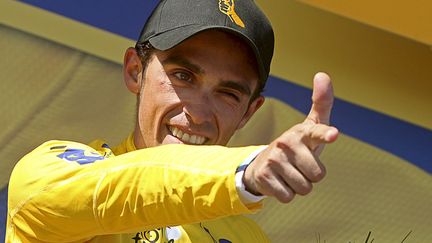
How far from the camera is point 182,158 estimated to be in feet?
4.35

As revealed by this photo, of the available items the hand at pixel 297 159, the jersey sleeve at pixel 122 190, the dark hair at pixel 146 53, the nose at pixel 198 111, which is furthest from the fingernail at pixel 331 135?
the dark hair at pixel 146 53

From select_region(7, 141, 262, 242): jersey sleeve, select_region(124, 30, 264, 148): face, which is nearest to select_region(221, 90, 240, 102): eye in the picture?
select_region(124, 30, 264, 148): face

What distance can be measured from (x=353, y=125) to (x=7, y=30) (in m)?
0.75

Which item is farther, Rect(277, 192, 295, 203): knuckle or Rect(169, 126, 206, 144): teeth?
Rect(169, 126, 206, 144): teeth

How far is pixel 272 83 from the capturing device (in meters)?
2.48

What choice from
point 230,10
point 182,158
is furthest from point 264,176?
point 230,10

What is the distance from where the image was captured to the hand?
1.18 m

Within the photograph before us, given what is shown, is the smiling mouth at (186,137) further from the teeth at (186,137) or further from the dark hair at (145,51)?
the dark hair at (145,51)

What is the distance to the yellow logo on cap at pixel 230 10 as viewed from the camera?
175cm

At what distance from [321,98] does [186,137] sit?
1.64 feet

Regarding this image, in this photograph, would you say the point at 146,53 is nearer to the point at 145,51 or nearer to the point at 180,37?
the point at 145,51

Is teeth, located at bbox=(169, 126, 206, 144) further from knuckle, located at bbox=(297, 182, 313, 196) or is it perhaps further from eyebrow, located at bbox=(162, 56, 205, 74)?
knuckle, located at bbox=(297, 182, 313, 196)

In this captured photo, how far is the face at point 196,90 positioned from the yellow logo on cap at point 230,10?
0.03 m

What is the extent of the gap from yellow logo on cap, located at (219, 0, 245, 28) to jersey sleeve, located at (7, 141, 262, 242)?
1.11 ft
